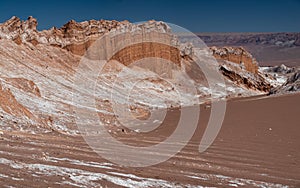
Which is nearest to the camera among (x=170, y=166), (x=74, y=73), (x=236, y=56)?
(x=170, y=166)

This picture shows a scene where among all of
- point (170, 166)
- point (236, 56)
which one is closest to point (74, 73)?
point (170, 166)

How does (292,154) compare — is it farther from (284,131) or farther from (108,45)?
(108,45)

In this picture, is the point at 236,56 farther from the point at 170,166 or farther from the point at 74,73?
the point at 170,166

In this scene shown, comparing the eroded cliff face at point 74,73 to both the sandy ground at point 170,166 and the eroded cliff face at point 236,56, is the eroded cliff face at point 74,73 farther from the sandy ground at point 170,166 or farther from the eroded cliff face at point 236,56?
the sandy ground at point 170,166

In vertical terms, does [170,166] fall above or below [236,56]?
below

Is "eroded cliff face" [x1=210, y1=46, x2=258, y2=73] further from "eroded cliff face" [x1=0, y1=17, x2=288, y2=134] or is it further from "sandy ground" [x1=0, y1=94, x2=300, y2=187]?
"sandy ground" [x1=0, y1=94, x2=300, y2=187]

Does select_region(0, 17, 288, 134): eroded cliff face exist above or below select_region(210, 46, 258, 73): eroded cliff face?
below

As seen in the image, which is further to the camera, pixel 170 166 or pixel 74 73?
pixel 74 73

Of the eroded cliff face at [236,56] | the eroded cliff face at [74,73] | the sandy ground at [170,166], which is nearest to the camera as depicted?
the sandy ground at [170,166]

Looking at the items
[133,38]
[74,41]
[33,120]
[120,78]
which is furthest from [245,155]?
[133,38]

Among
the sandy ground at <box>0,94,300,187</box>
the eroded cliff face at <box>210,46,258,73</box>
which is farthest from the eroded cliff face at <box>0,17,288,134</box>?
the sandy ground at <box>0,94,300,187</box>

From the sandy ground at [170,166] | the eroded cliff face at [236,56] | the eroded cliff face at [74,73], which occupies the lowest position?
the sandy ground at [170,166]

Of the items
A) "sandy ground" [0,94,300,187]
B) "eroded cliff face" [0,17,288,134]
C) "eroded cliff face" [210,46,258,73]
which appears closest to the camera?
"sandy ground" [0,94,300,187]

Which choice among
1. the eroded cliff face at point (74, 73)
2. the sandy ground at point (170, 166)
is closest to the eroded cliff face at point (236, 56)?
the eroded cliff face at point (74, 73)
